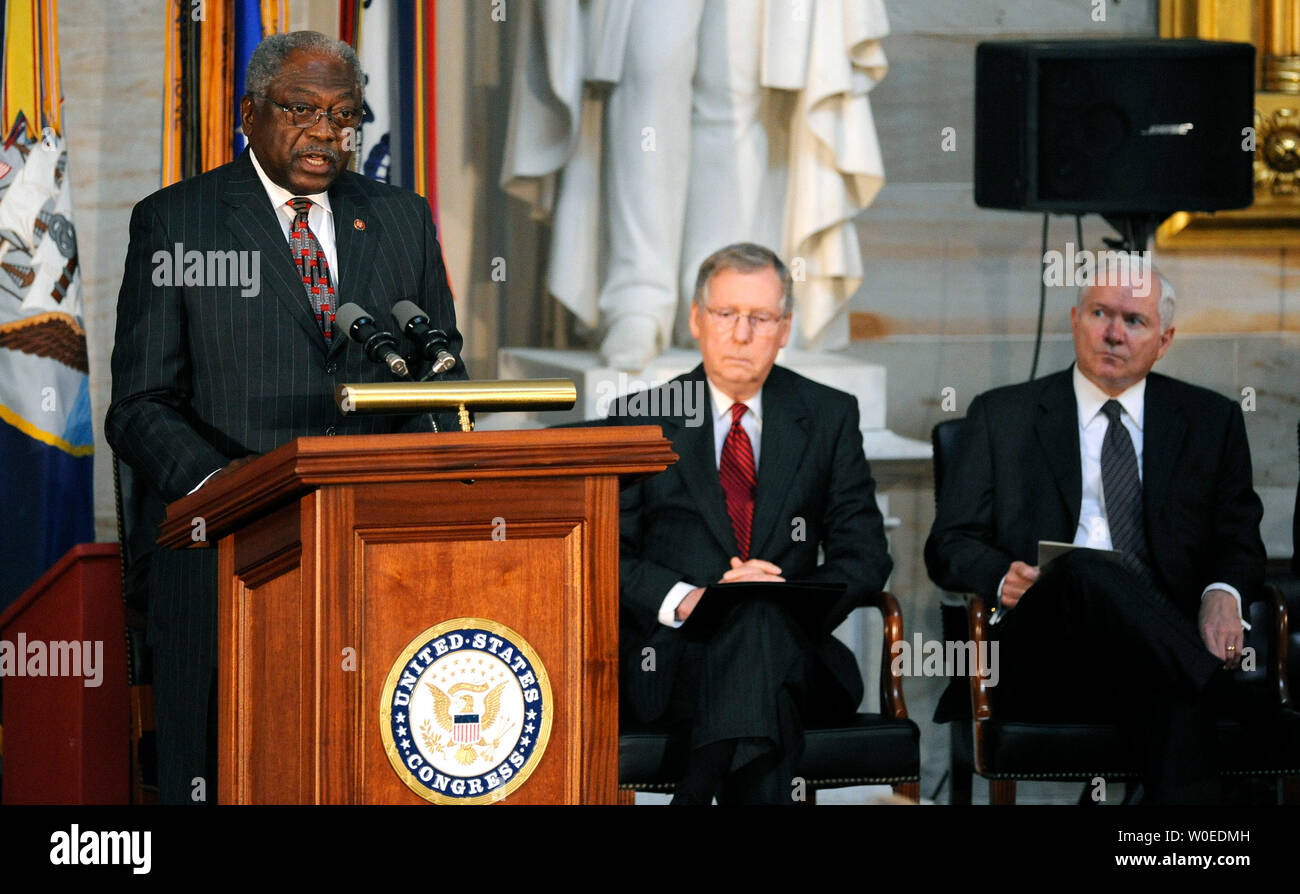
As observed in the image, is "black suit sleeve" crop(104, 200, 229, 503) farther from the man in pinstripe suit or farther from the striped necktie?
the striped necktie

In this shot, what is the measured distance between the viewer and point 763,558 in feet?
13.9

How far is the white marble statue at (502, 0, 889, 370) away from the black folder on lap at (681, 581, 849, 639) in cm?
145

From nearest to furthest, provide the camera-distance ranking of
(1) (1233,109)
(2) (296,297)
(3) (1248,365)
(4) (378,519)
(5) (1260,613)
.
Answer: (4) (378,519)
(2) (296,297)
(5) (1260,613)
(1) (1233,109)
(3) (1248,365)

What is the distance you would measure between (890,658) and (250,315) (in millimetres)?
1784

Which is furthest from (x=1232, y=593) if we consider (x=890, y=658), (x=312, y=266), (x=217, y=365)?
(x=217, y=365)

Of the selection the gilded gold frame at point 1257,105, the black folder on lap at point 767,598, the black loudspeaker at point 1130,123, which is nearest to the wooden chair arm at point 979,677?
the black folder on lap at point 767,598

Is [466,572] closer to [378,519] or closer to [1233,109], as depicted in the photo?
[378,519]

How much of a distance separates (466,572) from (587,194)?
3184 millimetres

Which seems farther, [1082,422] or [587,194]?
[587,194]

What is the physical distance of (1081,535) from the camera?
14.9ft

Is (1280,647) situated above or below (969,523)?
below

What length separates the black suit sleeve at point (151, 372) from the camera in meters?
2.85
